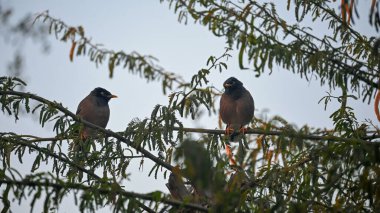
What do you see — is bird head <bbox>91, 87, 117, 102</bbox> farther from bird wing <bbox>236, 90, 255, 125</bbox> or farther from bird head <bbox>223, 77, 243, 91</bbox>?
bird wing <bbox>236, 90, 255, 125</bbox>

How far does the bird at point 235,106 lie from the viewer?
22.4 feet

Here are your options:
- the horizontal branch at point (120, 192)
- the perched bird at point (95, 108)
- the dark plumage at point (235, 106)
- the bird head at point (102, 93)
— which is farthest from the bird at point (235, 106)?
the horizontal branch at point (120, 192)

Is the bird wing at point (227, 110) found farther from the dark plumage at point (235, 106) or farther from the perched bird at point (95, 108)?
the perched bird at point (95, 108)

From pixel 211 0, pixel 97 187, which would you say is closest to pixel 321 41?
pixel 211 0

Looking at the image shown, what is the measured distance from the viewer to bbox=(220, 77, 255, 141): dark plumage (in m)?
6.83

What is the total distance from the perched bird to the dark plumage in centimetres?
264

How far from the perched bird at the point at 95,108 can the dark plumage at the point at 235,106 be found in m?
2.64

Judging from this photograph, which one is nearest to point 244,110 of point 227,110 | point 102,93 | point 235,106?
point 235,106

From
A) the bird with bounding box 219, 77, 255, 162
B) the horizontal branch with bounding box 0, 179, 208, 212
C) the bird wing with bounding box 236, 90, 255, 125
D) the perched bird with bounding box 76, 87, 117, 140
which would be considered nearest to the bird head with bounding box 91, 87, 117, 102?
the perched bird with bounding box 76, 87, 117, 140

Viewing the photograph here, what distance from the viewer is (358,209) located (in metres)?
2.74

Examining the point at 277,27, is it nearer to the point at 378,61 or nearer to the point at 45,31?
the point at 378,61

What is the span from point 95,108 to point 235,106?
10.1ft

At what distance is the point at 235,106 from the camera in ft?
22.7

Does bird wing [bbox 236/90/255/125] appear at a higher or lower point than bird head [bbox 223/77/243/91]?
lower
